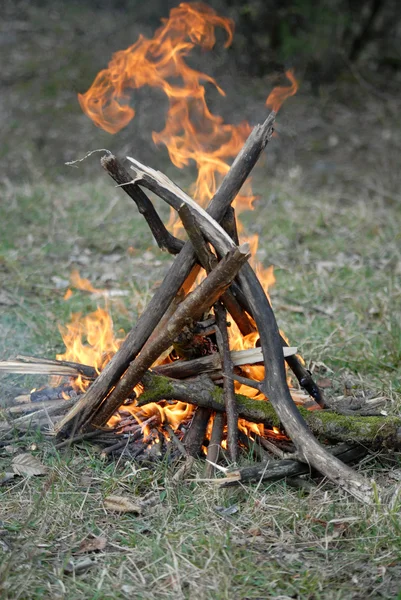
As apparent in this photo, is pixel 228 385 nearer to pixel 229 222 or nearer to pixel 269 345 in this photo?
pixel 269 345

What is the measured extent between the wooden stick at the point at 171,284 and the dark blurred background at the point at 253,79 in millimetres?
6177

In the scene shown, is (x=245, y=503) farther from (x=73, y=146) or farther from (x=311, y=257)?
(x=73, y=146)

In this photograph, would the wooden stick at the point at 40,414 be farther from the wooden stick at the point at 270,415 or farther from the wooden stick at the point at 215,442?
the wooden stick at the point at 215,442

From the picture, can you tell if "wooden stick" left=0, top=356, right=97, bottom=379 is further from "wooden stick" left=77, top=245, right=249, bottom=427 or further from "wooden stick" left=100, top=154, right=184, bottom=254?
"wooden stick" left=100, top=154, right=184, bottom=254

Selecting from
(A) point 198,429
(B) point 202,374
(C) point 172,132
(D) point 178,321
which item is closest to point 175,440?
(A) point 198,429

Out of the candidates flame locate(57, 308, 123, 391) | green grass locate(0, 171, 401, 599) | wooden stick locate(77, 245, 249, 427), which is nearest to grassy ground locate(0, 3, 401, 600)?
green grass locate(0, 171, 401, 599)

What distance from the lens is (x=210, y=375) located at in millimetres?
3094

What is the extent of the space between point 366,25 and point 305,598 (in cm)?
1044

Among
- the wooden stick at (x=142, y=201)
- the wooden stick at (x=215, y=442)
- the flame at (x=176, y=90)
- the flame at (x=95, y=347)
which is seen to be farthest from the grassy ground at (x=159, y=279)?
the flame at (x=176, y=90)

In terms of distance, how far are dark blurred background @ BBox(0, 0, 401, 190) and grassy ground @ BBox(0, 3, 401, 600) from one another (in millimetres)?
42

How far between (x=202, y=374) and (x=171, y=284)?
17.9 inches

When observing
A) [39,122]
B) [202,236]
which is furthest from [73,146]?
[202,236]

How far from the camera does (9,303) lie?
16.5ft

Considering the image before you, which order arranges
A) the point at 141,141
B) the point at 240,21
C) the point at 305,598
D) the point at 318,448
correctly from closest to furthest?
the point at 305,598
the point at 318,448
the point at 141,141
the point at 240,21
